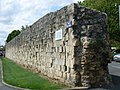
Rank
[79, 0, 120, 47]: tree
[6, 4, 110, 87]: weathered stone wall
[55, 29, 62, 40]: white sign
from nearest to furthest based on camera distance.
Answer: [6, 4, 110, 87]: weathered stone wall < [55, 29, 62, 40]: white sign < [79, 0, 120, 47]: tree

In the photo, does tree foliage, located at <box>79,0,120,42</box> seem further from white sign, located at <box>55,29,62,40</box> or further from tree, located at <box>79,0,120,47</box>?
white sign, located at <box>55,29,62,40</box>

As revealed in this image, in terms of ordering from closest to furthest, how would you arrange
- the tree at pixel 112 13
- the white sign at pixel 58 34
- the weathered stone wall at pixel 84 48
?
the weathered stone wall at pixel 84 48
the white sign at pixel 58 34
the tree at pixel 112 13

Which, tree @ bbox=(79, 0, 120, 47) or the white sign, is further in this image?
tree @ bbox=(79, 0, 120, 47)

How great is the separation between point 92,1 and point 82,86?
4347 centimetres

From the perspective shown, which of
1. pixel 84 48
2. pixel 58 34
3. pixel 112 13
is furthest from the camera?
pixel 112 13

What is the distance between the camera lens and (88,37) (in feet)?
40.2

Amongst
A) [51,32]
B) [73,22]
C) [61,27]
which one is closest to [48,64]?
[51,32]

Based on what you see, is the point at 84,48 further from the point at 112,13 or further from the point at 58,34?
the point at 112,13

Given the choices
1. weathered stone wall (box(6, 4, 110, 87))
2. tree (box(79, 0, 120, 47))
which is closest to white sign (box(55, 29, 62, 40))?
weathered stone wall (box(6, 4, 110, 87))

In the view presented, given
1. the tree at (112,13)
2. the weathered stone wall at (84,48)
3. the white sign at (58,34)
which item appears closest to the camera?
the weathered stone wall at (84,48)

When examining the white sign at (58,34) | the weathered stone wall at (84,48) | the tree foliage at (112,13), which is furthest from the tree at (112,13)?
the weathered stone wall at (84,48)

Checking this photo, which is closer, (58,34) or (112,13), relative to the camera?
(58,34)

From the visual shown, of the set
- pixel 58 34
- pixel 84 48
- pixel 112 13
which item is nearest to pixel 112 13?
pixel 112 13

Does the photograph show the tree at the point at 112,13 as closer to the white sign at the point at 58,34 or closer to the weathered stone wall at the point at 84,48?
the white sign at the point at 58,34
